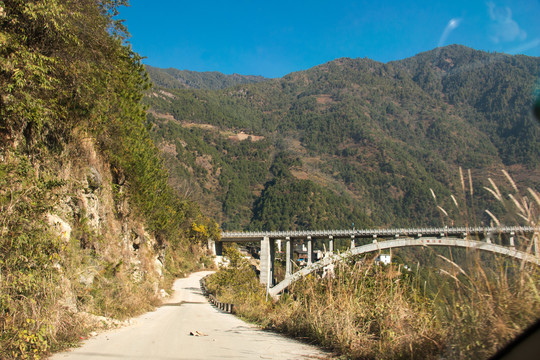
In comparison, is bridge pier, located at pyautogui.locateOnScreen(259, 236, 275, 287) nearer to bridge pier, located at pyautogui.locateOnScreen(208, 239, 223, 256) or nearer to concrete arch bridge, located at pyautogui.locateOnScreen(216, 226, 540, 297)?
concrete arch bridge, located at pyautogui.locateOnScreen(216, 226, 540, 297)

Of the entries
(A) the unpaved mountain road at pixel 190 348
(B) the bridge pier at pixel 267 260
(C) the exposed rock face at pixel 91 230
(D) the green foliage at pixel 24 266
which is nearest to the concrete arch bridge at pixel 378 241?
(B) the bridge pier at pixel 267 260

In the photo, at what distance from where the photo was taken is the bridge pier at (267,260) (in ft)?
162

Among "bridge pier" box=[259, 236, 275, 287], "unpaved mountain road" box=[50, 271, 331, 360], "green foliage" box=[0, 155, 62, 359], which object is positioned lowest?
"bridge pier" box=[259, 236, 275, 287]

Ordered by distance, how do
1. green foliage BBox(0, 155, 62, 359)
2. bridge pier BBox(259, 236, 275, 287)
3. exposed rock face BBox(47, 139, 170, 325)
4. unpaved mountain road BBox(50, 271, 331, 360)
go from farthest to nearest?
1. bridge pier BBox(259, 236, 275, 287)
2. exposed rock face BBox(47, 139, 170, 325)
3. unpaved mountain road BBox(50, 271, 331, 360)
4. green foliage BBox(0, 155, 62, 359)

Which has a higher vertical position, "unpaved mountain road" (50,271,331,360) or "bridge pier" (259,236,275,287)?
"unpaved mountain road" (50,271,331,360)

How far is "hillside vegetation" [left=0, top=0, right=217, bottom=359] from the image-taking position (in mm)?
4707

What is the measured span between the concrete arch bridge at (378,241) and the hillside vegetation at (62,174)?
3.83 metres

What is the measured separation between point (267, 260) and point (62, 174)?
4478 centimetres

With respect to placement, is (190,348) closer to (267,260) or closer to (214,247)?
(267,260)

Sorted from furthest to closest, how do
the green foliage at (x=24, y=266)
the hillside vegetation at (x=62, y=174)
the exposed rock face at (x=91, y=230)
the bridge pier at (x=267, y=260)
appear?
the bridge pier at (x=267, y=260) → the exposed rock face at (x=91, y=230) → the hillside vegetation at (x=62, y=174) → the green foliage at (x=24, y=266)

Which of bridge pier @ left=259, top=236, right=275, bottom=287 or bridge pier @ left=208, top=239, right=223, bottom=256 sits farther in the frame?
bridge pier @ left=208, top=239, right=223, bottom=256

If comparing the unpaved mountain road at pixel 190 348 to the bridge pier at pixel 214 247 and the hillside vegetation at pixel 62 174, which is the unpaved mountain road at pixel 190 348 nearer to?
the hillside vegetation at pixel 62 174

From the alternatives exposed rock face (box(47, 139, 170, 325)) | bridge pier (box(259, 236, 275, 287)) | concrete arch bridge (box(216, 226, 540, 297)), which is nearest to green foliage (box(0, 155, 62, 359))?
exposed rock face (box(47, 139, 170, 325))

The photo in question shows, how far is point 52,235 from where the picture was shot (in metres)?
5.45
